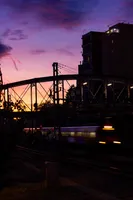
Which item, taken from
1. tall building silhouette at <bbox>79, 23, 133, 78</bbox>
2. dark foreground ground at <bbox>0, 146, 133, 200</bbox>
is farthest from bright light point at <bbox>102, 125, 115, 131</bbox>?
tall building silhouette at <bbox>79, 23, 133, 78</bbox>

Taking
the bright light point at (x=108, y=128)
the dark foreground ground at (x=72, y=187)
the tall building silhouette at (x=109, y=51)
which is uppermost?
the tall building silhouette at (x=109, y=51)

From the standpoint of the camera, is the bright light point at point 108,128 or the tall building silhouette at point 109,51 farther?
the tall building silhouette at point 109,51

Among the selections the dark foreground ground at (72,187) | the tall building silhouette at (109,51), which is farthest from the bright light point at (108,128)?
the tall building silhouette at (109,51)

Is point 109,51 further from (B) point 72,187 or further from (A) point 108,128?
(B) point 72,187

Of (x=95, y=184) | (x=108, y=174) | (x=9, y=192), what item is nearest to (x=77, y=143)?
(x=108, y=174)

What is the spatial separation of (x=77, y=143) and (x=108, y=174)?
27159 mm

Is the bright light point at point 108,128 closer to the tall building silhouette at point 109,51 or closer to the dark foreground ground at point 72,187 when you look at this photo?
the dark foreground ground at point 72,187

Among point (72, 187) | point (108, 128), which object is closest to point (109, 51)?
point (108, 128)

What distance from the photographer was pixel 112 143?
3966cm

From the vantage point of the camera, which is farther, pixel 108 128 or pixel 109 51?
pixel 109 51

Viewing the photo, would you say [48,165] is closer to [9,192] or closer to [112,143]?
[9,192]

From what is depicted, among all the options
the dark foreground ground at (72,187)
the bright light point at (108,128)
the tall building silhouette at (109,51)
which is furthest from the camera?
the tall building silhouette at (109,51)

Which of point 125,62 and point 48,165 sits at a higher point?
point 125,62

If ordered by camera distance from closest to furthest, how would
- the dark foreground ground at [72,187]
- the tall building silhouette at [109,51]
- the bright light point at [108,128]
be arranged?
the dark foreground ground at [72,187] → the bright light point at [108,128] → the tall building silhouette at [109,51]
